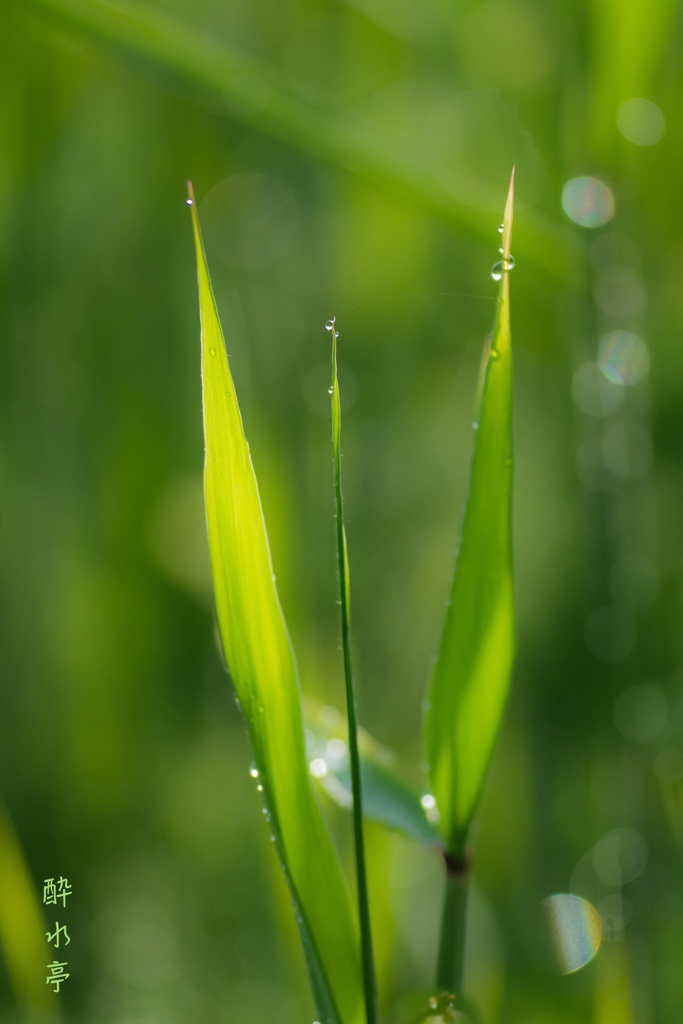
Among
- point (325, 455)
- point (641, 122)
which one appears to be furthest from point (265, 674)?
point (641, 122)

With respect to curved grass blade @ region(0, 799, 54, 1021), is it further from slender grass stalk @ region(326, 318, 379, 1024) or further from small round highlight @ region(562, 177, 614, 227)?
small round highlight @ region(562, 177, 614, 227)

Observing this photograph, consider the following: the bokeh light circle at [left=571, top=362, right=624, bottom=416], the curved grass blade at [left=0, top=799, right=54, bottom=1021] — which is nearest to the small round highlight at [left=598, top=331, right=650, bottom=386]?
the bokeh light circle at [left=571, top=362, right=624, bottom=416]

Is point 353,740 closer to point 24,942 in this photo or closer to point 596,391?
point 24,942

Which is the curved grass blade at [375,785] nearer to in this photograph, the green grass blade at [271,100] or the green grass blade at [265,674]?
the green grass blade at [265,674]

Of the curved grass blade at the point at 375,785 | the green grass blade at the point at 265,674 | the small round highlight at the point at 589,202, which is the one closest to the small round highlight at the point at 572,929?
the curved grass blade at the point at 375,785

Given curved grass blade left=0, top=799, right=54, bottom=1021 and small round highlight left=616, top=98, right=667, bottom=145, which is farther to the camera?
small round highlight left=616, top=98, right=667, bottom=145

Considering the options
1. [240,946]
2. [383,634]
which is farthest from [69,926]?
[383,634]
